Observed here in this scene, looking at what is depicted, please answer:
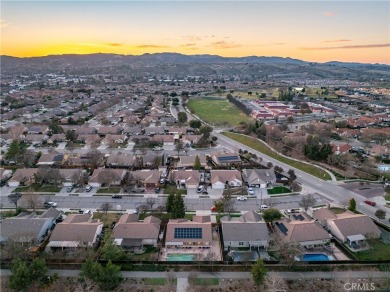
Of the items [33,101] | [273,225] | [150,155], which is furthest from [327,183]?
[33,101]

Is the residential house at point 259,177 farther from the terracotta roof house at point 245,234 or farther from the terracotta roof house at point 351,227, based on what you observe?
the terracotta roof house at point 245,234

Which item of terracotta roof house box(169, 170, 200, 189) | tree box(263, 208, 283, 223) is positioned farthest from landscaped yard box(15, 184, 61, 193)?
tree box(263, 208, 283, 223)

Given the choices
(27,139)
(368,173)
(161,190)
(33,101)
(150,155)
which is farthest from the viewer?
(33,101)

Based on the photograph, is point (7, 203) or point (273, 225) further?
point (7, 203)

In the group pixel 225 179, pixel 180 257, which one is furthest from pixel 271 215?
pixel 225 179

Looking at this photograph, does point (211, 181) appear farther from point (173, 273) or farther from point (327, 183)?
point (173, 273)

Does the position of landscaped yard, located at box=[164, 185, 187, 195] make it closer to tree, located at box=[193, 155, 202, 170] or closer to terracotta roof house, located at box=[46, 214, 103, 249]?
tree, located at box=[193, 155, 202, 170]

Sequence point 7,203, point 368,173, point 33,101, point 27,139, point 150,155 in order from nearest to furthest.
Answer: point 7,203, point 368,173, point 150,155, point 27,139, point 33,101

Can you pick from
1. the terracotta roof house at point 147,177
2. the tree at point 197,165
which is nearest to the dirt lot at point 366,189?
the tree at point 197,165
